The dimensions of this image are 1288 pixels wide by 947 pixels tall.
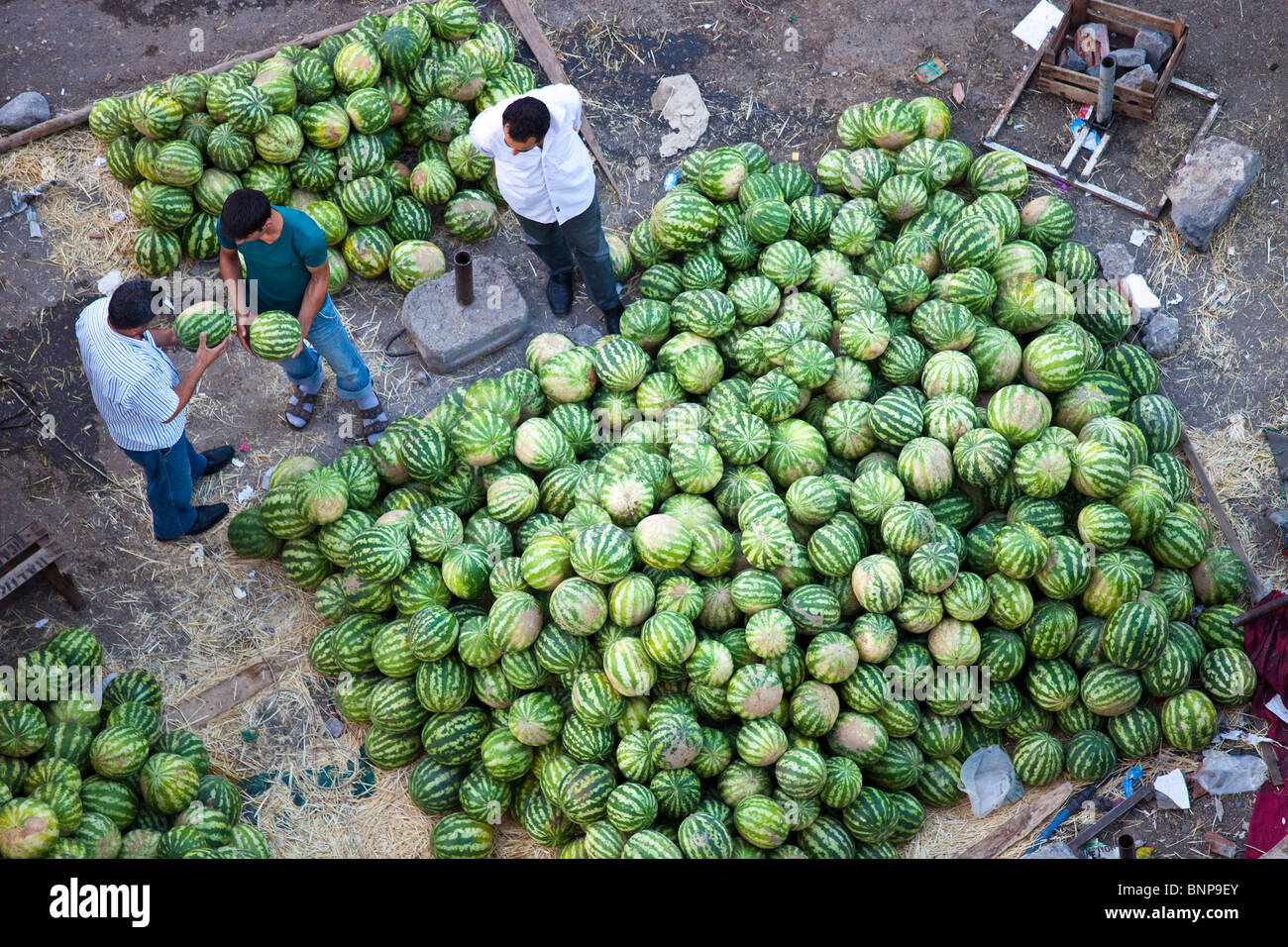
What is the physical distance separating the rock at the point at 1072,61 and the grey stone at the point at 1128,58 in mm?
225

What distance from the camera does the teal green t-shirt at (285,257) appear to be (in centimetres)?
638

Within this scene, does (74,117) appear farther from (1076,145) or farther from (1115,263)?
(1115,263)

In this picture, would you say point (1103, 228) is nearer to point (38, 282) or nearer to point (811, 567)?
point (811, 567)

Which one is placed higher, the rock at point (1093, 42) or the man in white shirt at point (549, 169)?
the rock at point (1093, 42)

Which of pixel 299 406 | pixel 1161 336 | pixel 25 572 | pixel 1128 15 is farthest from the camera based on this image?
pixel 1128 15

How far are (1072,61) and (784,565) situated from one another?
4.75m

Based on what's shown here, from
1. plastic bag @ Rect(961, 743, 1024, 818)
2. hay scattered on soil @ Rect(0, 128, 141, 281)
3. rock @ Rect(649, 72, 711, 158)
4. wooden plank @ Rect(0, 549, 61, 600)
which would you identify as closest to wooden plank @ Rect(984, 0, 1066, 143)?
rock @ Rect(649, 72, 711, 158)

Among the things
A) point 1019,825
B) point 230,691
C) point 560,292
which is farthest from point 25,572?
point 1019,825

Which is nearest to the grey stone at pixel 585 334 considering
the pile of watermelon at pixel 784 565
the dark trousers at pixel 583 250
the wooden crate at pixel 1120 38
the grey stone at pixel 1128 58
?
the dark trousers at pixel 583 250

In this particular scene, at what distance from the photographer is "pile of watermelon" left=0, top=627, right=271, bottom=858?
5.38 m

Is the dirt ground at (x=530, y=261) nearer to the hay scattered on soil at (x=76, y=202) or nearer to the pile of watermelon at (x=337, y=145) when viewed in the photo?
the hay scattered on soil at (x=76, y=202)

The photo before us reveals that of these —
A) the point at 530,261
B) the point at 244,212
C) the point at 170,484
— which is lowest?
the point at 170,484

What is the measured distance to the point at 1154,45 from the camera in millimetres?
8211

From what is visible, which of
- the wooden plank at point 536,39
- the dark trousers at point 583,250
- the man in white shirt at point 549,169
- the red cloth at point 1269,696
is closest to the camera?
the red cloth at point 1269,696
